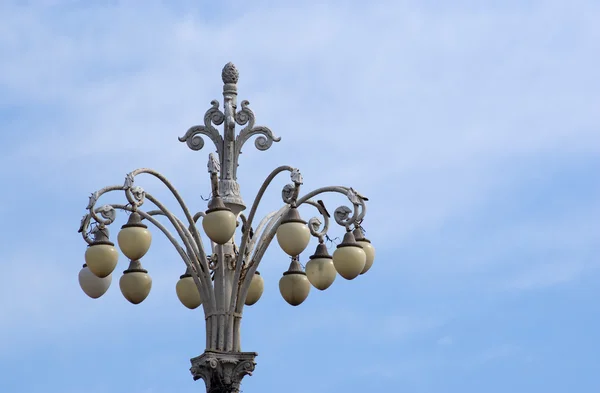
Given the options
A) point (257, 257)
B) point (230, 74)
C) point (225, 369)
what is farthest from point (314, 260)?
point (230, 74)

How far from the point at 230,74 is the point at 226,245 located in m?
2.28

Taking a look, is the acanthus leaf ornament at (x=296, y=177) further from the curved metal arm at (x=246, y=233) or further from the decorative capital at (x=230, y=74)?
the decorative capital at (x=230, y=74)

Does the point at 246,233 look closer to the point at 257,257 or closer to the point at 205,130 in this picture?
the point at 257,257

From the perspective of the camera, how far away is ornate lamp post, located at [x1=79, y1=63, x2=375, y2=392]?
53.6 feet

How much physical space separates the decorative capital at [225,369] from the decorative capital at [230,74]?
3471 millimetres

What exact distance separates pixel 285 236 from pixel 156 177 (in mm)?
1659

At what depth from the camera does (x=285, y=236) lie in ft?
53.5

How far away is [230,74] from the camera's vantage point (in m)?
18.3

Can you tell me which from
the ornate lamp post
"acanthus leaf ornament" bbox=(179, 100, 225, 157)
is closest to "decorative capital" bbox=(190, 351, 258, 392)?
the ornate lamp post

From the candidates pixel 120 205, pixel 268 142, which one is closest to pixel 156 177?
pixel 120 205

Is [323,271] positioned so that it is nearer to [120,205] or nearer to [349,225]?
[349,225]

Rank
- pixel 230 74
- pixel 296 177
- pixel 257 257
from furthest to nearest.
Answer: pixel 230 74
pixel 257 257
pixel 296 177

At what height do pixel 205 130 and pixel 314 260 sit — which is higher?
pixel 205 130

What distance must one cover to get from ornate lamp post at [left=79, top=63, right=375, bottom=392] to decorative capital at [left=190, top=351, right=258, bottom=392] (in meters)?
0.01
